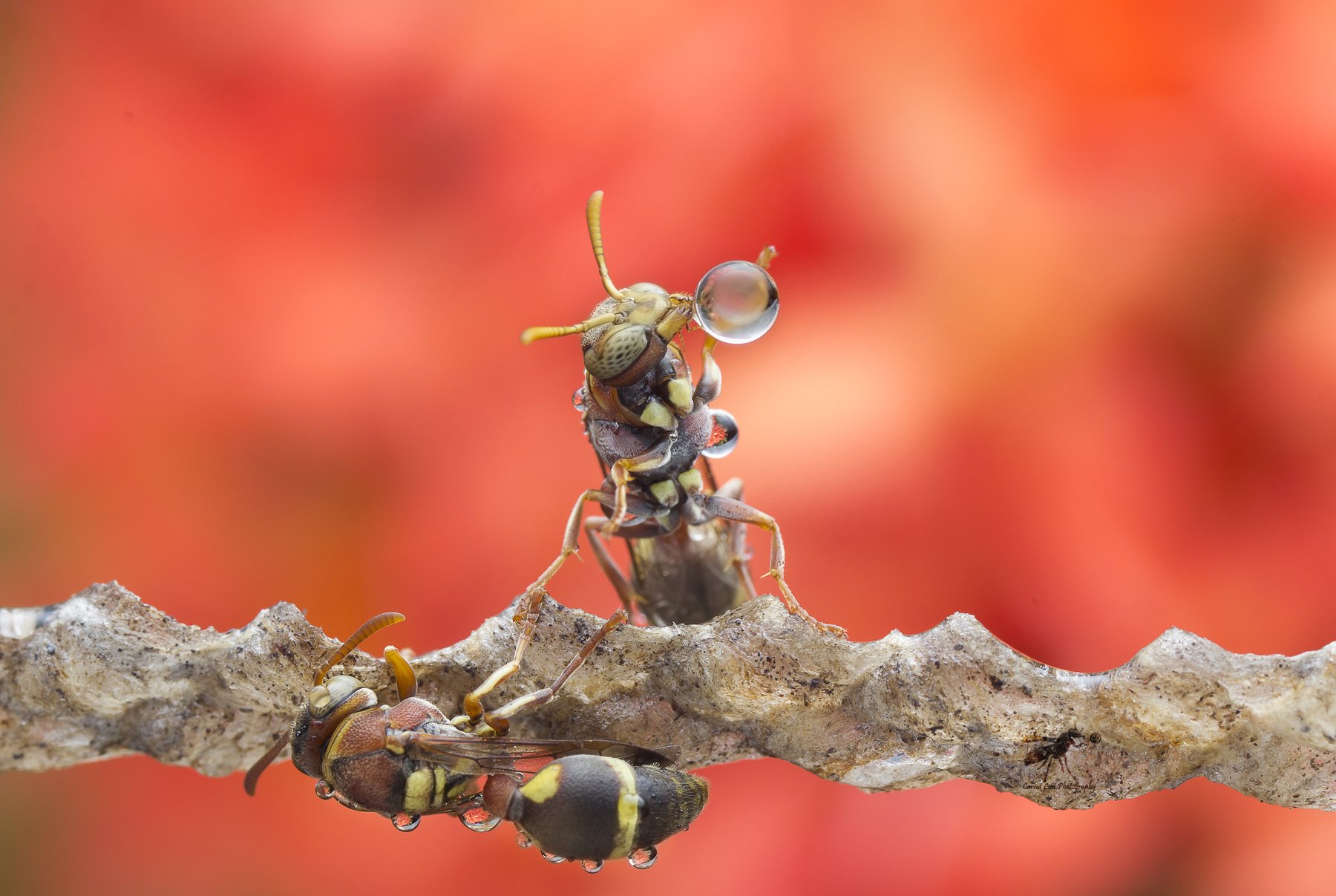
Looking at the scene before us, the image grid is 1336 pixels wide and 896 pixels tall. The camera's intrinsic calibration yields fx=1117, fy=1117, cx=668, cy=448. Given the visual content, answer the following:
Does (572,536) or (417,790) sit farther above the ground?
(572,536)

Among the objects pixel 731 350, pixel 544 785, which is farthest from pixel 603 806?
pixel 731 350

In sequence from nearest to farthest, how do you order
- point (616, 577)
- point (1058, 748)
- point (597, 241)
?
1. point (1058, 748)
2. point (597, 241)
3. point (616, 577)

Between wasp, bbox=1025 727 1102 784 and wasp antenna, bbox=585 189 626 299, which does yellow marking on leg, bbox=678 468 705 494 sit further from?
wasp, bbox=1025 727 1102 784

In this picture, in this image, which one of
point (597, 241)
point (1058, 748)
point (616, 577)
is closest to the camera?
point (1058, 748)

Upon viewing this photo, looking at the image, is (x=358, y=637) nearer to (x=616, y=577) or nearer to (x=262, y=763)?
(x=262, y=763)

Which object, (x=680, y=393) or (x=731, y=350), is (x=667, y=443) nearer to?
(x=680, y=393)

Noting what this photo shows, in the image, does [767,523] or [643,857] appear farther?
[767,523]

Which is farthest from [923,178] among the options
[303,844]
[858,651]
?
[303,844]

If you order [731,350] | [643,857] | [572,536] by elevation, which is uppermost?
[731,350]
